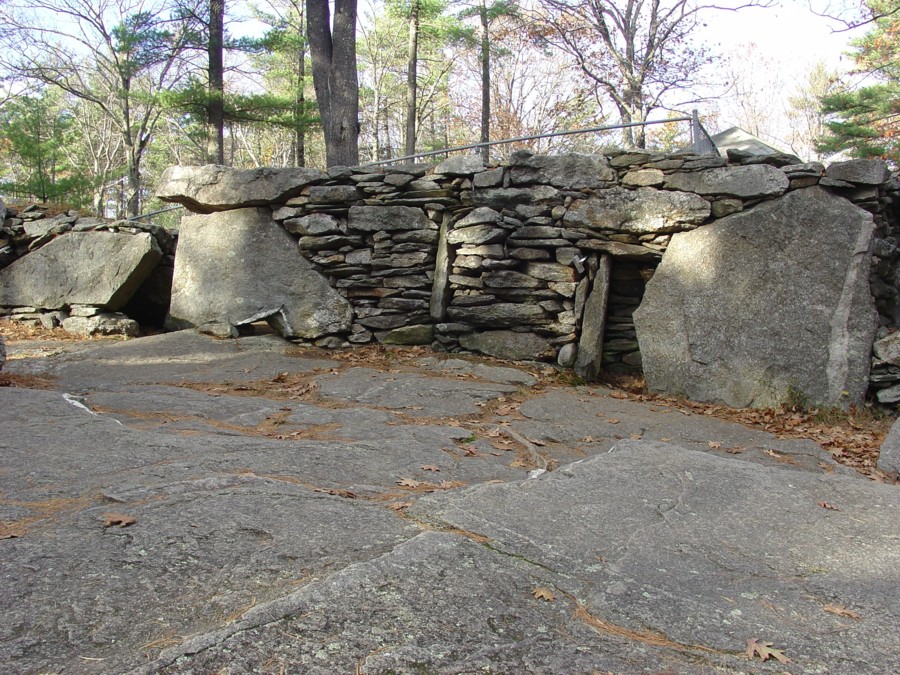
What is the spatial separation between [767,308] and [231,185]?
6291 mm

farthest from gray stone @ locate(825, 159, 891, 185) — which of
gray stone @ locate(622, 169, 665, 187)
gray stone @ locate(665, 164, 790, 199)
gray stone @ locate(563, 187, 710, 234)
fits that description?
gray stone @ locate(622, 169, 665, 187)

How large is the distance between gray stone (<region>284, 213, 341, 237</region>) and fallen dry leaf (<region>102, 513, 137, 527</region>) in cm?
573

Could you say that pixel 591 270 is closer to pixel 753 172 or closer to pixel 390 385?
pixel 753 172

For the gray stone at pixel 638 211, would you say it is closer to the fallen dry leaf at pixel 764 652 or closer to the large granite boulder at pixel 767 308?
the large granite boulder at pixel 767 308

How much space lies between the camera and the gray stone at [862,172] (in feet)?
20.2

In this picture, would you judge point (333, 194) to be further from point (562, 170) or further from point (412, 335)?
point (562, 170)

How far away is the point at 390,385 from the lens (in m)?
6.13

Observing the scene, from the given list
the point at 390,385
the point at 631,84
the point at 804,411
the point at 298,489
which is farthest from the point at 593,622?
the point at 631,84

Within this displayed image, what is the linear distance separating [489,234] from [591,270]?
1.21m

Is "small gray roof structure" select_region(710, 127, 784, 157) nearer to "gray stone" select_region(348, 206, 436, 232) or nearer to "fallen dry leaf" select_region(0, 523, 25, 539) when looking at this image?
"gray stone" select_region(348, 206, 436, 232)

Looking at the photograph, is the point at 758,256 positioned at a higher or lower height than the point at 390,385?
higher

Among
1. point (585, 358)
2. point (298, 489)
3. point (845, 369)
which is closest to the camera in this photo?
point (298, 489)

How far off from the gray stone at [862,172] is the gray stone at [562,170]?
213 cm

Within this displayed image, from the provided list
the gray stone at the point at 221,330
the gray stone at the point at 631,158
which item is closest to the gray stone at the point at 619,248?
the gray stone at the point at 631,158
